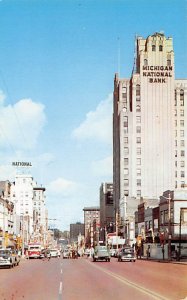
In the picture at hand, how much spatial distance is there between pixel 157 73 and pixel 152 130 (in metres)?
16.9

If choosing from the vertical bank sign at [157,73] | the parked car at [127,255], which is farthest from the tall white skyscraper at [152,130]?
the parked car at [127,255]

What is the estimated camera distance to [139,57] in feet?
604

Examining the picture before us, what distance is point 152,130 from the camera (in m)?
177

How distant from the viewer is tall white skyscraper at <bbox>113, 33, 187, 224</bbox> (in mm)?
176000

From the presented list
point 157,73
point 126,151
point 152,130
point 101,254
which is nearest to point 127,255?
point 101,254

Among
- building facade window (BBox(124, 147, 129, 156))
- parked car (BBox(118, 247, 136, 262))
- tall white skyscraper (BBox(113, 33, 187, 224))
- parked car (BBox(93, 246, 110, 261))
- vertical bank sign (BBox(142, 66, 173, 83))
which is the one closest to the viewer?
parked car (BBox(118, 247, 136, 262))

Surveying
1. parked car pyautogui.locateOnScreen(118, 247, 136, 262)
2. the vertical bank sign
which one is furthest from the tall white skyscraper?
parked car pyautogui.locateOnScreen(118, 247, 136, 262)

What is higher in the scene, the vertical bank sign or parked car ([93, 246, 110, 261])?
the vertical bank sign

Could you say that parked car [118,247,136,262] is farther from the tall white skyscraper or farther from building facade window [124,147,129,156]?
building facade window [124,147,129,156]

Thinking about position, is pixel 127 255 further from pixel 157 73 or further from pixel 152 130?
pixel 157 73

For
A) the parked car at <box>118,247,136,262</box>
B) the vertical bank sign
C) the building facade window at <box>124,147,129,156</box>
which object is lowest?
the parked car at <box>118,247,136,262</box>

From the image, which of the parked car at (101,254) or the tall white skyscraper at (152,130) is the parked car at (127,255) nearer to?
the parked car at (101,254)

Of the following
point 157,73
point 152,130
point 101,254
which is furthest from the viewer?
point 157,73

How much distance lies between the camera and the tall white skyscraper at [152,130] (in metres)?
176
